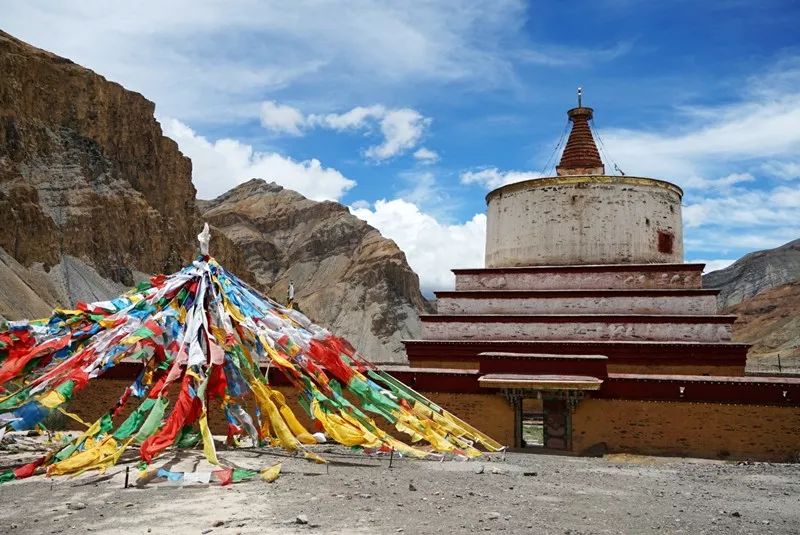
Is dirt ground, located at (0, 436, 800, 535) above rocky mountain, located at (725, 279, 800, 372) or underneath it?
underneath

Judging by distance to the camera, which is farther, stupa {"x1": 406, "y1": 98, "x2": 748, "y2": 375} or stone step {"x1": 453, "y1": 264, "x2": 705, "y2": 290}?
stone step {"x1": 453, "y1": 264, "x2": 705, "y2": 290}

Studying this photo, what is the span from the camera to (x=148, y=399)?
1111 cm

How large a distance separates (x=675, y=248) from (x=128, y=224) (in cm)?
6009

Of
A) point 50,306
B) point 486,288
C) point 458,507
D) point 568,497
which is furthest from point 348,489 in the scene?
point 50,306

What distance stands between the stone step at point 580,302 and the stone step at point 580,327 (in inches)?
25.8

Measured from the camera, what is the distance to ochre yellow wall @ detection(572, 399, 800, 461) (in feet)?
Result: 45.7

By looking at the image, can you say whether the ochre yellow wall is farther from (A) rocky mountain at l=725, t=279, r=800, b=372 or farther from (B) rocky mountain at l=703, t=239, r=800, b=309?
(B) rocky mountain at l=703, t=239, r=800, b=309

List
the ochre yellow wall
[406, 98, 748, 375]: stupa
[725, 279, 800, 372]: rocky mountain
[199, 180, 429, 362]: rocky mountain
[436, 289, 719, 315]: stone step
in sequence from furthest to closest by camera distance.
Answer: [199, 180, 429, 362]: rocky mountain < [725, 279, 800, 372]: rocky mountain < [436, 289, 719, 315]: stone step < [406, 98, 748, 375]: stupa < the ochre yellow wall

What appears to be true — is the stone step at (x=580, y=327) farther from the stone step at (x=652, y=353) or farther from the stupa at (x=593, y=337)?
the stone step at (x=652, y=353)

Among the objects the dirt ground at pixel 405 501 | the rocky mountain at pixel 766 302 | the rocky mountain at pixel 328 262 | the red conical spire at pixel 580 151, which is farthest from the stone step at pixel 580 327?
the rocky mountain at pixel 328 262

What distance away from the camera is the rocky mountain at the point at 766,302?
53094 mm

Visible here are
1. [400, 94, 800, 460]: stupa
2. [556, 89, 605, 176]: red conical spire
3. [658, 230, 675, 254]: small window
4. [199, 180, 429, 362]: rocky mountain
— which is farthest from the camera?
[199, 180, 429, 362]: rocky mountain

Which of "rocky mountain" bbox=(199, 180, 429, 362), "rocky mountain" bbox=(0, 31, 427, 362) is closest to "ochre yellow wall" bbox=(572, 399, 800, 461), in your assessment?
"rocky mountain" bbox=(0, 31, 427, 362)

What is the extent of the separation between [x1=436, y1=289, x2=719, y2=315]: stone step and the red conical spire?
17.4 ft
